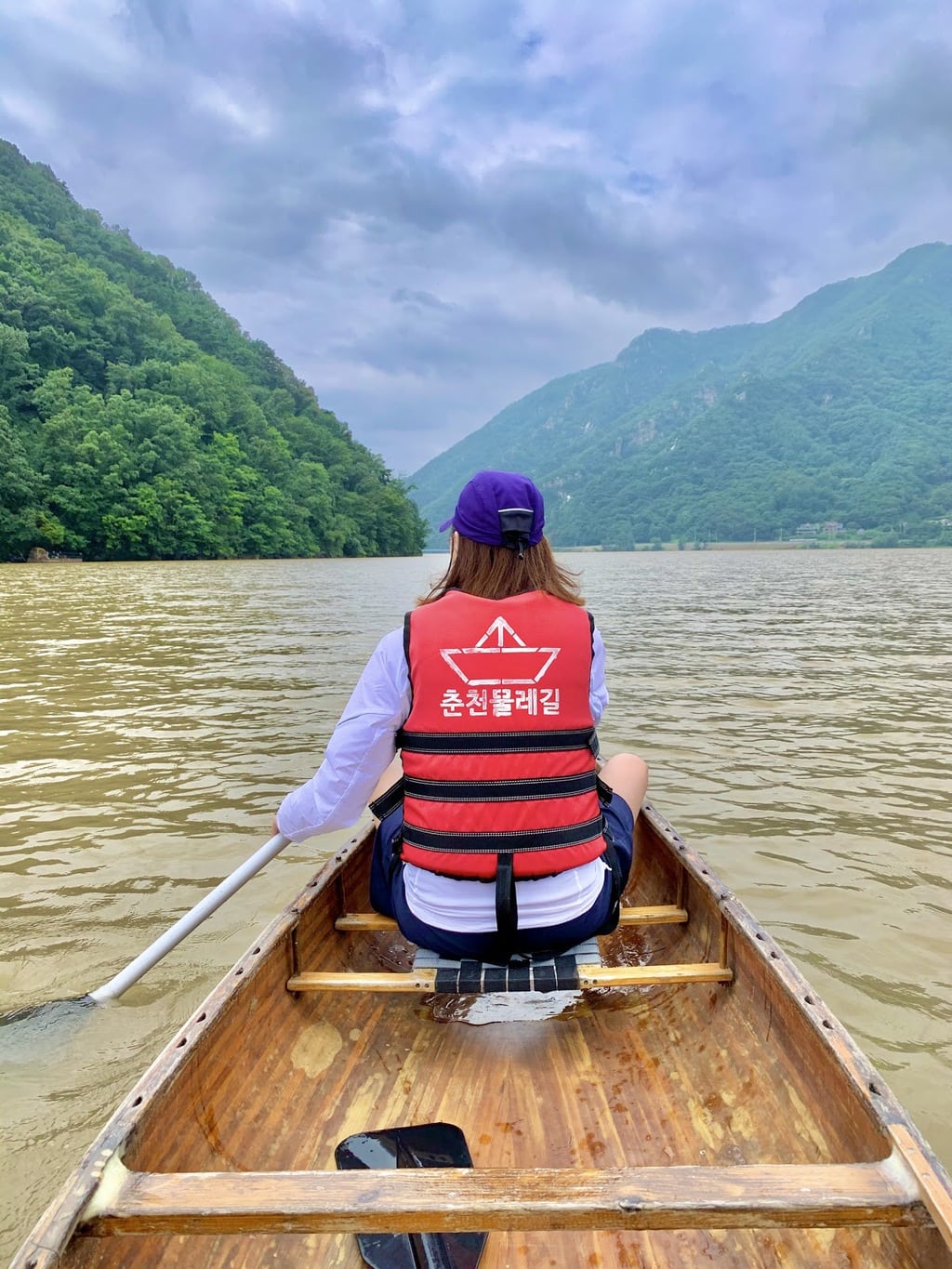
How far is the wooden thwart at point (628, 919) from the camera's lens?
335cm

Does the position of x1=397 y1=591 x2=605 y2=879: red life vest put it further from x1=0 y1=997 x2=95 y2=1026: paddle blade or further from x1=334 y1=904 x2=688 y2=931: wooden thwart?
x1=0 y1=997 x2=95 y2=1026: paddle blade

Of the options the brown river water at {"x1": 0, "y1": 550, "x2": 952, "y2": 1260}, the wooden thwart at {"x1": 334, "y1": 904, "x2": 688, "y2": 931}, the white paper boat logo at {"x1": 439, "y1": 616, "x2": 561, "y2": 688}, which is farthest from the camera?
the wooden thwart at {"x1": 334, "y1": 904, "x2": 688, "y2": 931}

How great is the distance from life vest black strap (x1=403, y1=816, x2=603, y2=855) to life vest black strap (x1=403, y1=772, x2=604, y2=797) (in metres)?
0.11

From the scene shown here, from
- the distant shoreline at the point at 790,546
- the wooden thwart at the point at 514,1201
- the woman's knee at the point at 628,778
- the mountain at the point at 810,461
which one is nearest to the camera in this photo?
the wooden thwart at the point at 514,1201

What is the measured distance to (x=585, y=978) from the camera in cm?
269

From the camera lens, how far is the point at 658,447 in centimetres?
19350

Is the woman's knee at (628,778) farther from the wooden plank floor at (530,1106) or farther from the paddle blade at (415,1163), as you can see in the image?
the paddle blade at (415,1163)

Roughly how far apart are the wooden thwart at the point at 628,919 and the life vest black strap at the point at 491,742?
117 centimetres

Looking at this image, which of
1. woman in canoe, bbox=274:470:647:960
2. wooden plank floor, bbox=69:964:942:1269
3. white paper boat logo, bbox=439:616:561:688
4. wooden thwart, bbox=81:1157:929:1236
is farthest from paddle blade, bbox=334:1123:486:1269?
white paper boat logo, bbox=439:616:561:688

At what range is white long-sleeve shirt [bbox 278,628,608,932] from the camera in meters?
2.59

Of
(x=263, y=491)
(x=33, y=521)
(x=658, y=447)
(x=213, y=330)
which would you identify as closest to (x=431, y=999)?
(x=33, y=521)

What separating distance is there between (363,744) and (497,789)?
18.8 inches

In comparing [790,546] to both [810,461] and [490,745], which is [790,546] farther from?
[490,745]

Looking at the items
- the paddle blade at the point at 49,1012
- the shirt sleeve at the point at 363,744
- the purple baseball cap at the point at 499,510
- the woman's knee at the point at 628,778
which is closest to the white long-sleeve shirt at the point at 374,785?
the shirt sleeve at the point at 363,744
